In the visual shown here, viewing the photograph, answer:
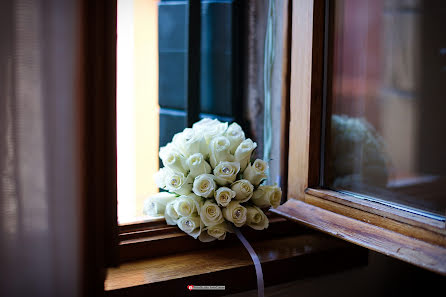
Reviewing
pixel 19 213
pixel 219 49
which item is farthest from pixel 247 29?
pixel 19 213

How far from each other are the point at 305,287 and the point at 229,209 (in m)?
0.30

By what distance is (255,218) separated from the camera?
0.96m

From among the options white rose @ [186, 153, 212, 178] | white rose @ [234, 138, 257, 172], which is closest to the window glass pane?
white rose @ [234, 138, 257, 172]

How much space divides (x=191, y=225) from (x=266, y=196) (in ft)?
0.64

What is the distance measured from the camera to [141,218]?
1.00 m

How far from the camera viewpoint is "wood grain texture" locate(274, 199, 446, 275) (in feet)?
2.31

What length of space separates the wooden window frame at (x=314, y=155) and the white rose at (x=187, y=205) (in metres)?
0.24

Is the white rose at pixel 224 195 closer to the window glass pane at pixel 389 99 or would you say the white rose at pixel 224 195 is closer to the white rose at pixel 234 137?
the white rose at pixel 234 137

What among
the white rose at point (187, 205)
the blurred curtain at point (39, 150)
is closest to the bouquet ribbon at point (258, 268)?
the white rose at point (187, 205)

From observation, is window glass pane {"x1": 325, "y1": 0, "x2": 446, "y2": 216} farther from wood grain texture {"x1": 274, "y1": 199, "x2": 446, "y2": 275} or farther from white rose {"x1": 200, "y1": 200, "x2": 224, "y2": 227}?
white rose {"x1": 200, "y1": 200, "x2": 224, "y2": 227}

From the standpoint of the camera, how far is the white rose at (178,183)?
3.04 ft

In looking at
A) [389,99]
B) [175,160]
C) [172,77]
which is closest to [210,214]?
[175,160]

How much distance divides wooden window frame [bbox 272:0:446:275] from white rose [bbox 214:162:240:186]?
0.20 meters

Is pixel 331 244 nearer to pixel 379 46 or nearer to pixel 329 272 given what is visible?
pixel 329 272
